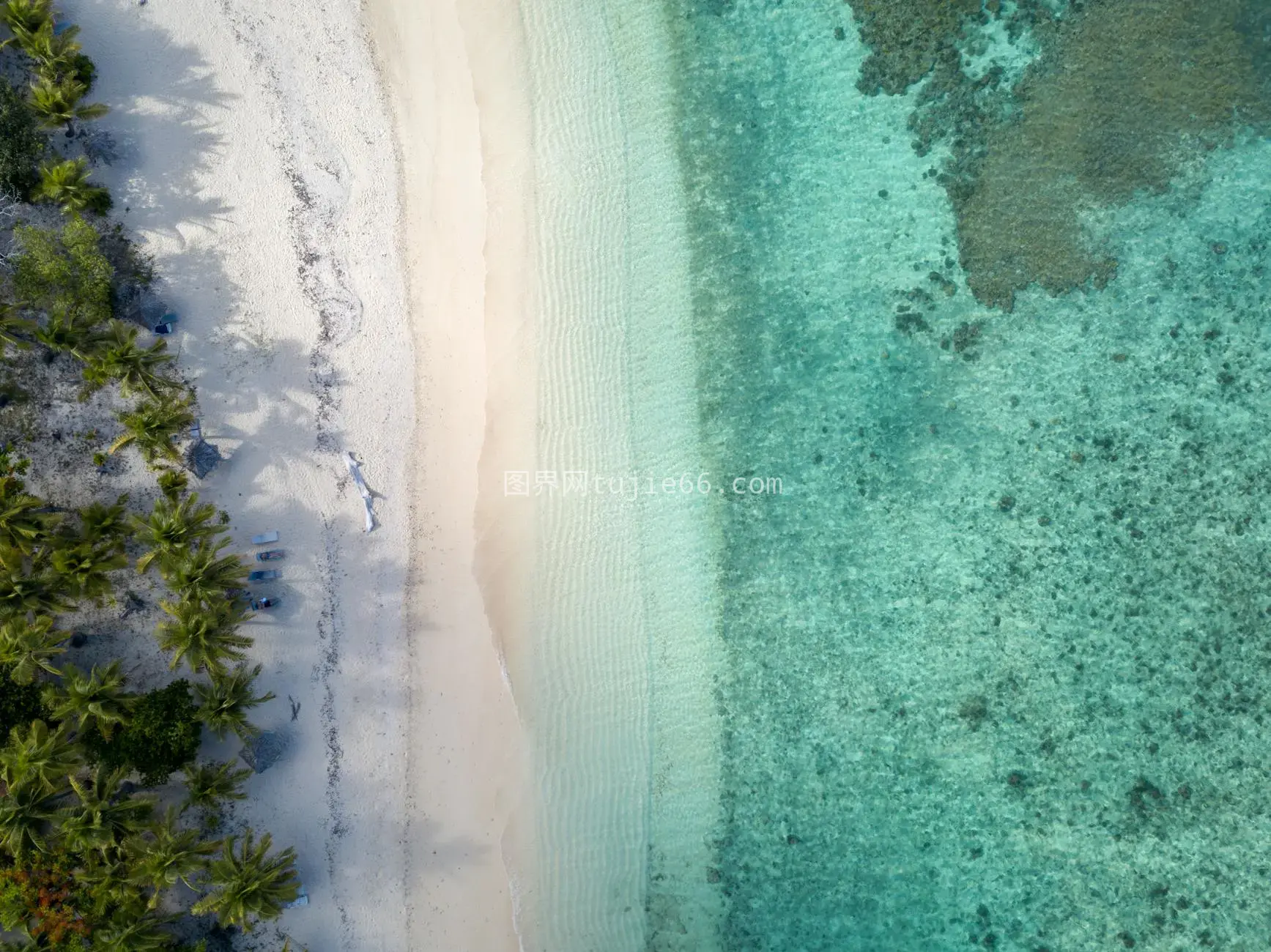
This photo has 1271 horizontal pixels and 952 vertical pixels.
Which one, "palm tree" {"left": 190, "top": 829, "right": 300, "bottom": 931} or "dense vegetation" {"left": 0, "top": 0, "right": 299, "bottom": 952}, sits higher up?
"dense vegetation" {"left": 0, "top": 0, "right": 299, "bottom": 952}

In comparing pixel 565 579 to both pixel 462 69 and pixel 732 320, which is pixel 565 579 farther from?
pixel 462 69

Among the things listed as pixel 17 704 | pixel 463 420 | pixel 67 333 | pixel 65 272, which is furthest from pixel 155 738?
pixel 65 272

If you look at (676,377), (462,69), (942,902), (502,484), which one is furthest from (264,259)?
(942,902)

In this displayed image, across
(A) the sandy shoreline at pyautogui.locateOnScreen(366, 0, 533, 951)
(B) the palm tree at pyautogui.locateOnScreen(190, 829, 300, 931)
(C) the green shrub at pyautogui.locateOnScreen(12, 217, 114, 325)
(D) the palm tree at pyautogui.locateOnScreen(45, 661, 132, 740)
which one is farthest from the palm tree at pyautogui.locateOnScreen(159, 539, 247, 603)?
(C) the green shrub at pyautogui.locateOnScreen(12, 217, 114, 325)

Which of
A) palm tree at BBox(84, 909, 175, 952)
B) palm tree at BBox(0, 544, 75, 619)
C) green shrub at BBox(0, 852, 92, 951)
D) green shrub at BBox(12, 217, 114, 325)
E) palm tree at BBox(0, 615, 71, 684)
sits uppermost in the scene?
green shrub at BBox(12, 217, 114, 325)

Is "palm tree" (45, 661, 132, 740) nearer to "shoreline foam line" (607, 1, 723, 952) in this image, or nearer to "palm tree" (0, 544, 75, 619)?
"palm tree" (0, 544, 75, 619)
